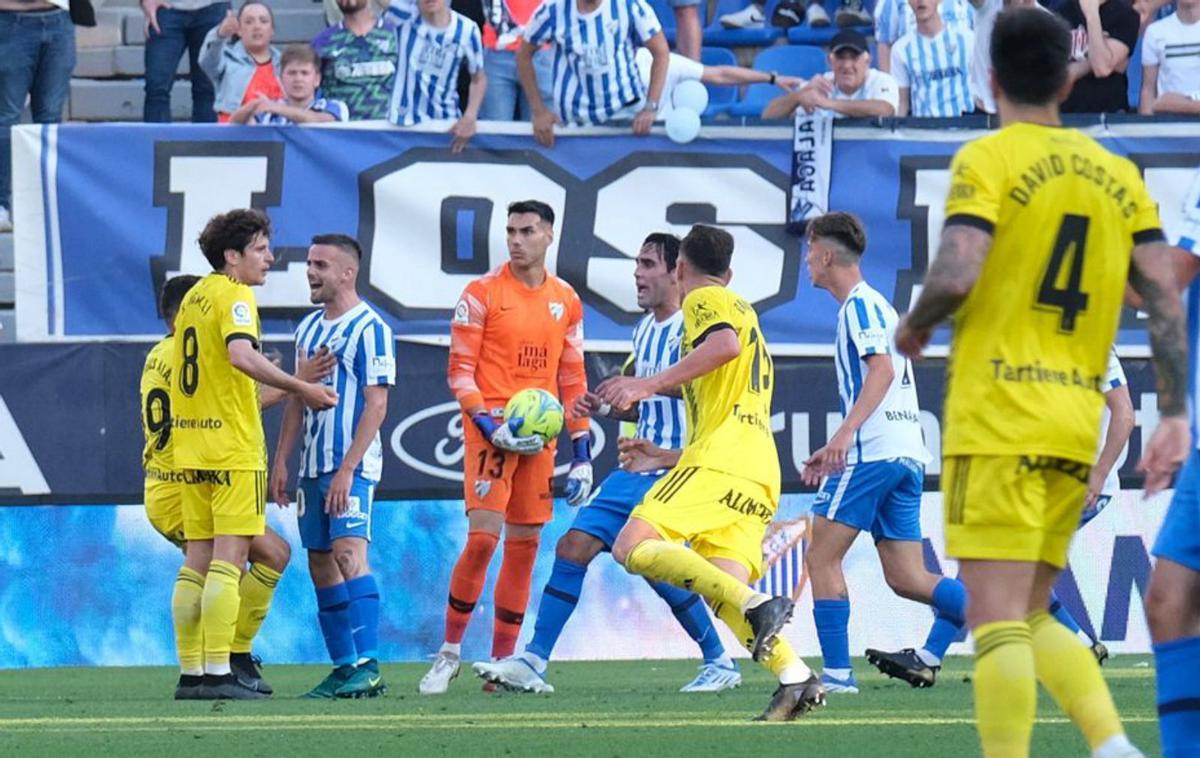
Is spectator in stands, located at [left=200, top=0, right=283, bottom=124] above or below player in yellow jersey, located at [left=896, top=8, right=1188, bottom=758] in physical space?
above

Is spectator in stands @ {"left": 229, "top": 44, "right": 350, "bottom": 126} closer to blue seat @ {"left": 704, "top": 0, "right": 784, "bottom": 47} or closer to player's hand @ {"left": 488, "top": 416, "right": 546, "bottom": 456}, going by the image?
player's hand @ {"left": 488, "top": 416, "right": 546, "bottom": 456}

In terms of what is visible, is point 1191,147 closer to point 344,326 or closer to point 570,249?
point 570,249

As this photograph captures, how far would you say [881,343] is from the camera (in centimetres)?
927

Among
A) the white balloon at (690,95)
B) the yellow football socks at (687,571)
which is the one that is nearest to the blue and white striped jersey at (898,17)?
the white balloon at (690,95)

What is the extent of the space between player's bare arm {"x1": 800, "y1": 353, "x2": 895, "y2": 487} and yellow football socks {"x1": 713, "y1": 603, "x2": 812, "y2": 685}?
1.09 metres

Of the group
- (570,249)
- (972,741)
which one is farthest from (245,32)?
(972,741)

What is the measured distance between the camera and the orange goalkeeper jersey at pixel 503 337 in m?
10.7

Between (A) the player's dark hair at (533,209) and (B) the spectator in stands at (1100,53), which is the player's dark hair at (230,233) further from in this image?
(B) the spectator in stands at (1100,53)

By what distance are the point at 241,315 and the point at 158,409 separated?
121 centimetres

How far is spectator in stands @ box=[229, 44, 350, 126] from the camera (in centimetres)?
1313

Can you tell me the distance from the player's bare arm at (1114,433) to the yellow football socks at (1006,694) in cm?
538

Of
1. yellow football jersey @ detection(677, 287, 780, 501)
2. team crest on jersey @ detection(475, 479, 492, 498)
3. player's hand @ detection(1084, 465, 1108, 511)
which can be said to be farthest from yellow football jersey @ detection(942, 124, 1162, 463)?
team crest on jersey @ detection(475, 479, 492, 498)

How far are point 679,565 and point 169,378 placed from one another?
3596 mm

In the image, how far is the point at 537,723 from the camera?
26.1 ft
